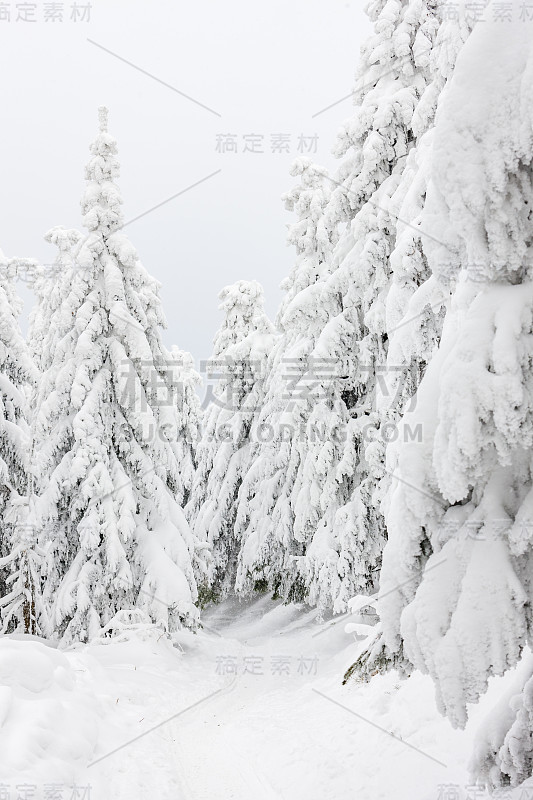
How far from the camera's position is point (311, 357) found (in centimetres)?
1505

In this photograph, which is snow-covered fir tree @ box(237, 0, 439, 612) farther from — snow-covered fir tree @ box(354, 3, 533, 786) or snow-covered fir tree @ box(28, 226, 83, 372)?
snow-covered fir tree @ box(354, 3, 533, 786)

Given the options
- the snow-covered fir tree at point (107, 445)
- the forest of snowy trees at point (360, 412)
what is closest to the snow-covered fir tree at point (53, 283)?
the forest of snowy trees at point (360, 412)

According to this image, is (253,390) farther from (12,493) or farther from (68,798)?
(68,798)

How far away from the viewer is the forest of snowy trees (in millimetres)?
4008

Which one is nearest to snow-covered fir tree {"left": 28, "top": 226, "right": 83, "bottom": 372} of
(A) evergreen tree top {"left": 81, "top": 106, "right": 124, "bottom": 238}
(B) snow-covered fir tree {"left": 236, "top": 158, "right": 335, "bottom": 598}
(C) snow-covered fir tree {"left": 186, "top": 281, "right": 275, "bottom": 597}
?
(A) evergreen tree top {"left": 81, "top": 106, "right": 124, "bottom": 238}

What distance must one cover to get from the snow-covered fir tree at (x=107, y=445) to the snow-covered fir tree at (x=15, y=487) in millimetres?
641

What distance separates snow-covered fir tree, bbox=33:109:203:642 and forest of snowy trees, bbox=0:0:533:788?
0.21ft

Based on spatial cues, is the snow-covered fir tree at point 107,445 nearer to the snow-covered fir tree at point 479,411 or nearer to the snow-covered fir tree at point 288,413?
the snow-covered fir tree at point 288,413

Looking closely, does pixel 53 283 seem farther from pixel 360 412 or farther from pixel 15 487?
pixel 360 412

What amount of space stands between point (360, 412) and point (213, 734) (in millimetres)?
8043

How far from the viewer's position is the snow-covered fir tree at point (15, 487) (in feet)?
52.0

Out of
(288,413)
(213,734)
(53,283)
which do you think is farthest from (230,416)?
(213,734)

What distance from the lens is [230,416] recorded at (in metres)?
25.1

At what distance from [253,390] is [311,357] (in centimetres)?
891
